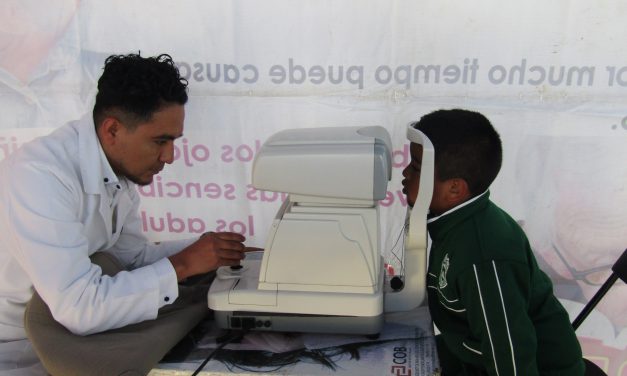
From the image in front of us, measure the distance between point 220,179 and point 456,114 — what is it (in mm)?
1089

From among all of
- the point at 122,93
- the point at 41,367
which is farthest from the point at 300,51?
the point at 41,367

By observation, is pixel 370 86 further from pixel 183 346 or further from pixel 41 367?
pixel 41 367

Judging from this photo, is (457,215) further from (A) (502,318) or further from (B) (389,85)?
(B) (389,85)

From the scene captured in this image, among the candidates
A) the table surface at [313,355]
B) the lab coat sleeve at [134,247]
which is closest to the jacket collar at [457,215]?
A: the table surface at [313,355]

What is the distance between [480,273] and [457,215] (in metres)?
0.15

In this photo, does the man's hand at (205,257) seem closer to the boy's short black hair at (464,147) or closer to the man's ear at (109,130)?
the man's ear at (109,130)

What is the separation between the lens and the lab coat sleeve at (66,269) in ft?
3.20

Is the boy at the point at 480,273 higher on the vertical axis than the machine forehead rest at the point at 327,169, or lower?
lower

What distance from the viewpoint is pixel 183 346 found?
110 centimetres

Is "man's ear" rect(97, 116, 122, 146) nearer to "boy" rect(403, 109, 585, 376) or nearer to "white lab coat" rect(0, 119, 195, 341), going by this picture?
"white lab coat" rect(0, 119, 195, 341)

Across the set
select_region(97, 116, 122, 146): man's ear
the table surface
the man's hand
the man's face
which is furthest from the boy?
select_region(97, 116, 122, 146): man's ear

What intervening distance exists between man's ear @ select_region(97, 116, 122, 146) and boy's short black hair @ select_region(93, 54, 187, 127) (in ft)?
0.07

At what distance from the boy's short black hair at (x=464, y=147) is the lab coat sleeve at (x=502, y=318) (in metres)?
0.21

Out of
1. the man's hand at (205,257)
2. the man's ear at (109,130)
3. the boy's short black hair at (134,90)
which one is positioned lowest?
the man's hand at (205,257)
